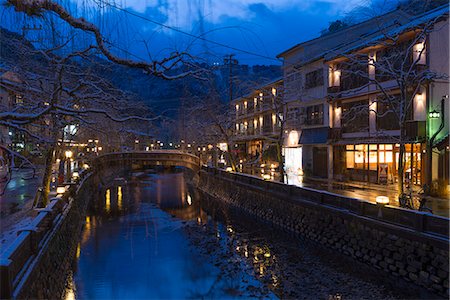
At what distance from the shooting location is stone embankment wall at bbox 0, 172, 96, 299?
762cm

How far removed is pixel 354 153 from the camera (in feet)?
104

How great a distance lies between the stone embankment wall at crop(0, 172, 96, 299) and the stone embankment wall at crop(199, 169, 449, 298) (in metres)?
12.5

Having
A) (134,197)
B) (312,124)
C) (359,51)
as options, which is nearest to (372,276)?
(359,51)

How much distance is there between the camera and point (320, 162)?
3578cm

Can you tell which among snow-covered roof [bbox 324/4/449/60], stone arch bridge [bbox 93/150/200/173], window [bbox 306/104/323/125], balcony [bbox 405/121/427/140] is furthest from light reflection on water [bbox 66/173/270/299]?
stone arch bridge [bbox 93/150/200/173]

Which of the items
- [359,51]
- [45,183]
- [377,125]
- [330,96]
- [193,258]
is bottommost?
[193,258]

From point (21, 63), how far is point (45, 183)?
24.4 feet

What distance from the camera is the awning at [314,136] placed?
34.4 metres

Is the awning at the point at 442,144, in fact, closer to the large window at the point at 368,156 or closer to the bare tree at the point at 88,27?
the large window at the point at 368,156

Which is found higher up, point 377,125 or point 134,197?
point 377,125

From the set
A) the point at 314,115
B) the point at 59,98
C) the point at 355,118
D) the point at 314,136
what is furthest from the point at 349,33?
the point at 59,98

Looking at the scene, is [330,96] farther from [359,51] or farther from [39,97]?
[39,97]

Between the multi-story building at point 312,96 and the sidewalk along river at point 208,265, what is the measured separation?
11728 mm

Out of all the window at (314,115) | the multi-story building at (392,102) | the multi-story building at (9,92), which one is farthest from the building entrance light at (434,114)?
the multi-story building at (9,92)
